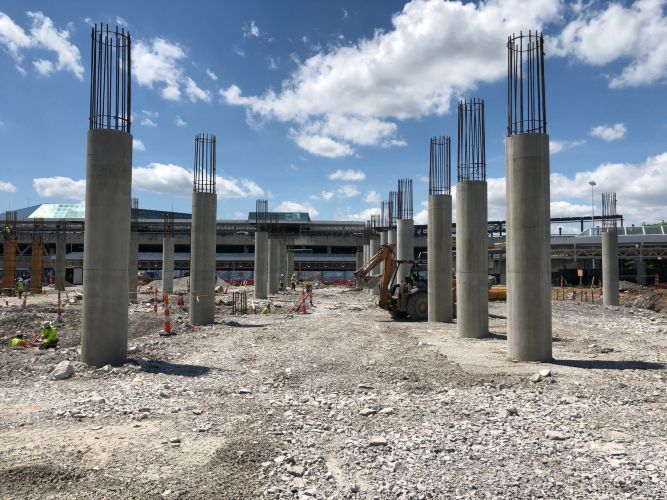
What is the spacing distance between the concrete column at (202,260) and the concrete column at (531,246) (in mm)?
11822

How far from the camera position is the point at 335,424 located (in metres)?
7.06

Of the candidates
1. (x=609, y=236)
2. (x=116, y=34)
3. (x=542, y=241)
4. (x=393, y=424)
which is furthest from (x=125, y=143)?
(x=609, y=236)

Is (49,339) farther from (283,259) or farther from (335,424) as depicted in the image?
(283,259)

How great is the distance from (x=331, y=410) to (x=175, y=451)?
2486mm

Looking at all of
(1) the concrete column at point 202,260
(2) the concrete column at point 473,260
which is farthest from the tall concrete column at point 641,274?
(1) the concrete column at point 202,260

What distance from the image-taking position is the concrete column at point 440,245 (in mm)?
19891

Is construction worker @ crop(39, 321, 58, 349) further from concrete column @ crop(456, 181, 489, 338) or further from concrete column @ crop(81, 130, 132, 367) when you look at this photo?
concrete column @ crop(456, 181, 489, 338)

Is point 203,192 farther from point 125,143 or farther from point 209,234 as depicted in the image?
point 125,143

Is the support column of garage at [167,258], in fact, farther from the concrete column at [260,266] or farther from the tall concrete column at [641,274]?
the tall concrete column at [641,274]

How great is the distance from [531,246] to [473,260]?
4798 mm

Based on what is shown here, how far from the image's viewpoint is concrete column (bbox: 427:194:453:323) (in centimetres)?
1989

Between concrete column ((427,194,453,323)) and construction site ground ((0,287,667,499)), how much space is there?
6603 mm

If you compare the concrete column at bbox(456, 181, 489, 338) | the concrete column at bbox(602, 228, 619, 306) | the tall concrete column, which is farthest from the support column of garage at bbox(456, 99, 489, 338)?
the tall concrete column

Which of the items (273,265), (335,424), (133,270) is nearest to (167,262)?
(273,265)
